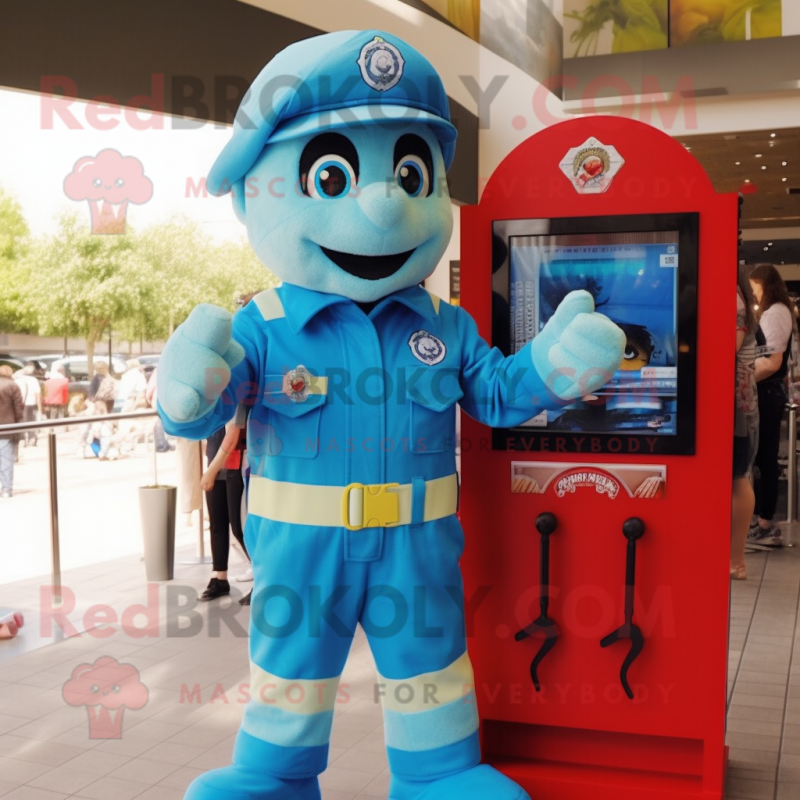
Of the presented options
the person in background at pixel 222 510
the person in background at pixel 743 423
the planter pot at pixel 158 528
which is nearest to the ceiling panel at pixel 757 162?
the person in background at pixel 743 423

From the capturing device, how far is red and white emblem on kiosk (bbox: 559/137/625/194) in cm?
247

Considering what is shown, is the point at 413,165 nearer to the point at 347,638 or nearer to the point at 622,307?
the point at 622,307

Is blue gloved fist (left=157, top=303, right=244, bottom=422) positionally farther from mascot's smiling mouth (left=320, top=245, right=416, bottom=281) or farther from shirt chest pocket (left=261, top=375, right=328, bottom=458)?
mascot's smiling mouth (left=320, top=245, right=416, bottom=281)

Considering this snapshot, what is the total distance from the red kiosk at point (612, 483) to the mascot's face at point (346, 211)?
315 millimetres

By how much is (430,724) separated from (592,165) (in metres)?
1.47

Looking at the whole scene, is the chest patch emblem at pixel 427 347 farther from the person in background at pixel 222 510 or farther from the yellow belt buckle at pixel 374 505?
the person in background at pixel 222 510

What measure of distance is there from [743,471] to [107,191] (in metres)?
5.48

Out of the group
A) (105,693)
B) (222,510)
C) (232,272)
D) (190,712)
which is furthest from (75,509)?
(232,272)

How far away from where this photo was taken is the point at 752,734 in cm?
329

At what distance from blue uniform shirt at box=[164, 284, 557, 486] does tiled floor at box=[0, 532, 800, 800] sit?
111 cm

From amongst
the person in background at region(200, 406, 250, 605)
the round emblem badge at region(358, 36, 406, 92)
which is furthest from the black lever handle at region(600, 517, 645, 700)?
the person in background at region(200, 406, 250, 605)

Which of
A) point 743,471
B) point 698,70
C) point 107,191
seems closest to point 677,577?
point 743,471

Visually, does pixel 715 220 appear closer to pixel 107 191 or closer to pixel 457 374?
pixel 457 374

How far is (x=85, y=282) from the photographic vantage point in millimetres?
28031
